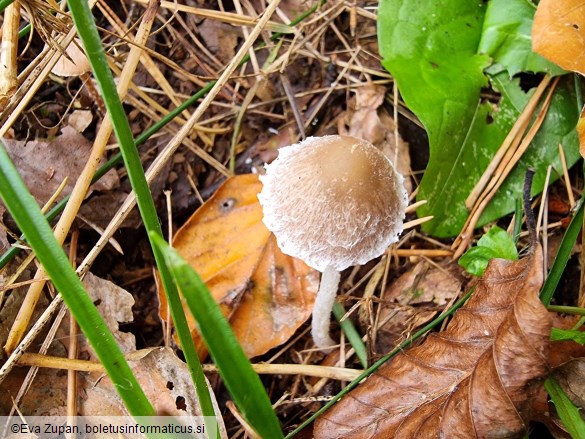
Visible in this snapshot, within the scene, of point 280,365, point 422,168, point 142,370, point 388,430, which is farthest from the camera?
point 422,168

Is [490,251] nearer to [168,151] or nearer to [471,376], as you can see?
[471,376]

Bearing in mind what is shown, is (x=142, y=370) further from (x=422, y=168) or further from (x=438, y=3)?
(x=438, y=3)

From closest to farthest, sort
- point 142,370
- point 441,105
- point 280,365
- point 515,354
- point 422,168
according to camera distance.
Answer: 1. point 515,354
2. point 142,370
3. point 280,365
4. point 441,105
5. point 422,168

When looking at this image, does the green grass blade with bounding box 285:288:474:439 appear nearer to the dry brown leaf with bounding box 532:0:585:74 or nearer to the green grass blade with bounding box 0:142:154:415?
the green grass blade with bounding box 0:142:154:415

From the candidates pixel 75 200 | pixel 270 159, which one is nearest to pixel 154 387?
pixel 75 200

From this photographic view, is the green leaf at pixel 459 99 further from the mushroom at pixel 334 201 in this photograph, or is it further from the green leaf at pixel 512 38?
the mushroom at pixel 334 201

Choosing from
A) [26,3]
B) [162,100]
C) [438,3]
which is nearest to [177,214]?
[162,100]
